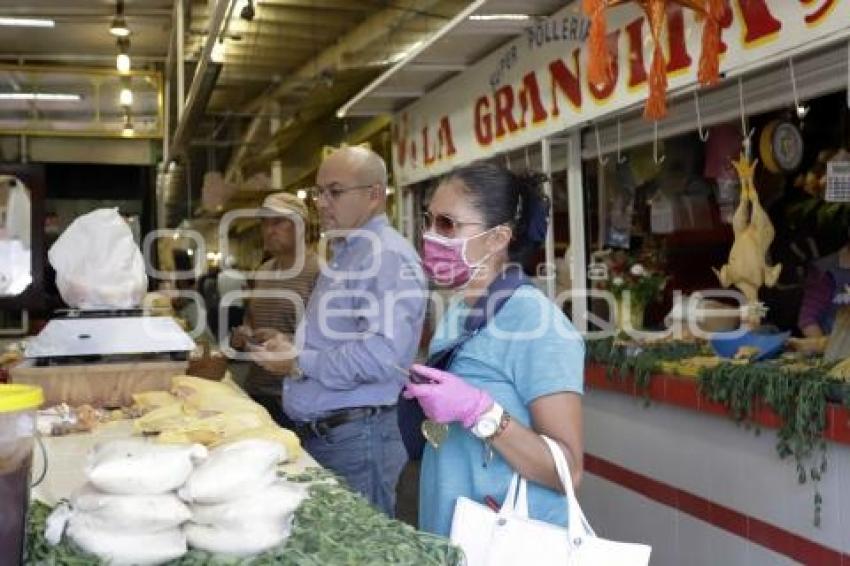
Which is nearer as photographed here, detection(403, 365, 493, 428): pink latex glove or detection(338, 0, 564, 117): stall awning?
detection(403, 365, 493, 428): pink latex glove

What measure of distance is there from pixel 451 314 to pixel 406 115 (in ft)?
18.8

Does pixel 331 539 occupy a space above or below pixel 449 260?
below

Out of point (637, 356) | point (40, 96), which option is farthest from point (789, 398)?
point (40, 96)

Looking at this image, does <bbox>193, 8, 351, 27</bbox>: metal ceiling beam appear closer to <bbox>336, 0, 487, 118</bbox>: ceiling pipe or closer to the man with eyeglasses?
<bbox>336, 0, 487, 118</bbox>: ceiling pipe

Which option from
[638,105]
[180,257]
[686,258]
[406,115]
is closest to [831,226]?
[686,258]

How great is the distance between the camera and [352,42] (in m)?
7.98

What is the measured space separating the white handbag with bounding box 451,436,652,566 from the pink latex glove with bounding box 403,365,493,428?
0.16 metres

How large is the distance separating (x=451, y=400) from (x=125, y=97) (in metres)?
7.38

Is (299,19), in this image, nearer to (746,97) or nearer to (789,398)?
(746,97)

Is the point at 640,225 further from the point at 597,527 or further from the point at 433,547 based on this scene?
the point at 433,547

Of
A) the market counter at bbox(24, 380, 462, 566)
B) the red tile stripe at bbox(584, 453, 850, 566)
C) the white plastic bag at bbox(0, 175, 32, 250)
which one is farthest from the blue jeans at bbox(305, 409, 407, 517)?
the white plastic bag at bbox(0, 175, 32, 250)

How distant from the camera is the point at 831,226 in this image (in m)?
5.35

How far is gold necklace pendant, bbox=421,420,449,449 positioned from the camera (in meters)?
1.99

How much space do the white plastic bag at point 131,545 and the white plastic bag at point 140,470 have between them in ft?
0.19
